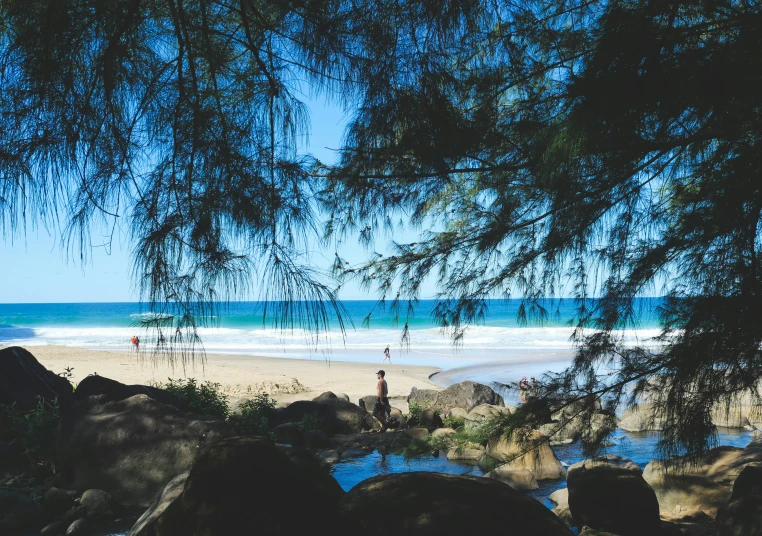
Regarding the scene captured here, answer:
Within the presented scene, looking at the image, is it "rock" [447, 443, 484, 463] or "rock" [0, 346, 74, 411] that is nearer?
"rock" [0, 346, 74, 411]

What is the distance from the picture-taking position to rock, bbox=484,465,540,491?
7848mm

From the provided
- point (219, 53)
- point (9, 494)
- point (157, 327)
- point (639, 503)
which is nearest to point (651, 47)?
point (219, 53)

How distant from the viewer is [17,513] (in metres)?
5.99

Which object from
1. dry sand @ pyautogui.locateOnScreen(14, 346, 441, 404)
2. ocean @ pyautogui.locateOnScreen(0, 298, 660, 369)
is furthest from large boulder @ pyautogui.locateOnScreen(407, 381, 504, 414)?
ocean @ pyautogui.locateOnScreen(0, 298, 660, 369)

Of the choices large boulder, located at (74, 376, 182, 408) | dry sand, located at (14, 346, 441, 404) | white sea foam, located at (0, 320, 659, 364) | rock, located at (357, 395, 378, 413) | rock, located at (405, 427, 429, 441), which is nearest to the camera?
large boulder, located at (74, 376, 182, 408)

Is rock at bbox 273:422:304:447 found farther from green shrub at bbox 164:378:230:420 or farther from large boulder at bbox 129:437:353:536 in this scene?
large boulder at bbox 129:437:353:536

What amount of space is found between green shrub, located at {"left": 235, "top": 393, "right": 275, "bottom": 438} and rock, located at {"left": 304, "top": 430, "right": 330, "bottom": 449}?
0.66 m

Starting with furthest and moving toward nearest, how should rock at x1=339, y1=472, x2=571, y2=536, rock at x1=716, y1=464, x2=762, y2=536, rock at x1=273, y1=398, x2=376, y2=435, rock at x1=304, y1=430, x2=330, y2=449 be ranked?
rock at x1=273, y1=398, x2=376, y2=435 → rock at x1=304, y1=430, x2=330, y2=449 → rock at x1=716, y1=464, x2=762, y2=536 → rock at x1=339, y1=472, x2=571, y2=536

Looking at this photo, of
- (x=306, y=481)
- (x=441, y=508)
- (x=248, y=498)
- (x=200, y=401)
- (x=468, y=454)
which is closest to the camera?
(x=248, y=498)

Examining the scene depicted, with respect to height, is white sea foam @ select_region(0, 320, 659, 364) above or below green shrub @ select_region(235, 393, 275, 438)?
below

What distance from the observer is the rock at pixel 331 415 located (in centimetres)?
1149

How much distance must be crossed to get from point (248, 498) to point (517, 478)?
610cm

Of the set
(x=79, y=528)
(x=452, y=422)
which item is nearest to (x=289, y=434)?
(x=452, y=422)

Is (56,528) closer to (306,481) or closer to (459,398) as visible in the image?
(306,481)
